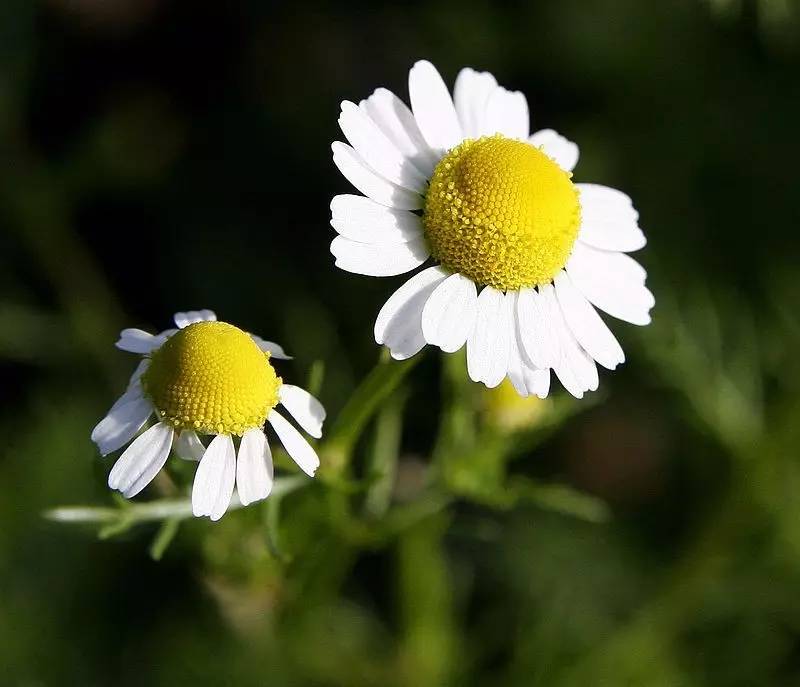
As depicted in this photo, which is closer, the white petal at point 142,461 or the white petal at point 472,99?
the white petal at point 142,461

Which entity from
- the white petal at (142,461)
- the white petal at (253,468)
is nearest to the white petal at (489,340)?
the white petal at (253,468)

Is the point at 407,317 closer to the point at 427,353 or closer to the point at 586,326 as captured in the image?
the point at 586,326

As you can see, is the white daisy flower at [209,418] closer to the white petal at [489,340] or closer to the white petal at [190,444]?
the white petal at [190,444]

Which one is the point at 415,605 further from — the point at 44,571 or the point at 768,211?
the point at 768,211

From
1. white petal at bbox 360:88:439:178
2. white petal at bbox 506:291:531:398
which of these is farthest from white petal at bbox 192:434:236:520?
white petal at bbox 360:88:439:178

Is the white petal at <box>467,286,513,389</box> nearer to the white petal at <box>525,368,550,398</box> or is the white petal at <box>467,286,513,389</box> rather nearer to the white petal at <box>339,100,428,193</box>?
the white petal at <box>525,368,550,398</box>

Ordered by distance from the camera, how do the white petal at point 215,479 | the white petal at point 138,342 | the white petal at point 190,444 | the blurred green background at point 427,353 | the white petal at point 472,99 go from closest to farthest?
the white petal at point 215,479
the white petal at point 190,444
the white petal at point 138,342
the white petal at point 472,99
the blurred green background at point 427,353

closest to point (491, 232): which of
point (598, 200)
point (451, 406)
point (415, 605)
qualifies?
point (598, 200)
